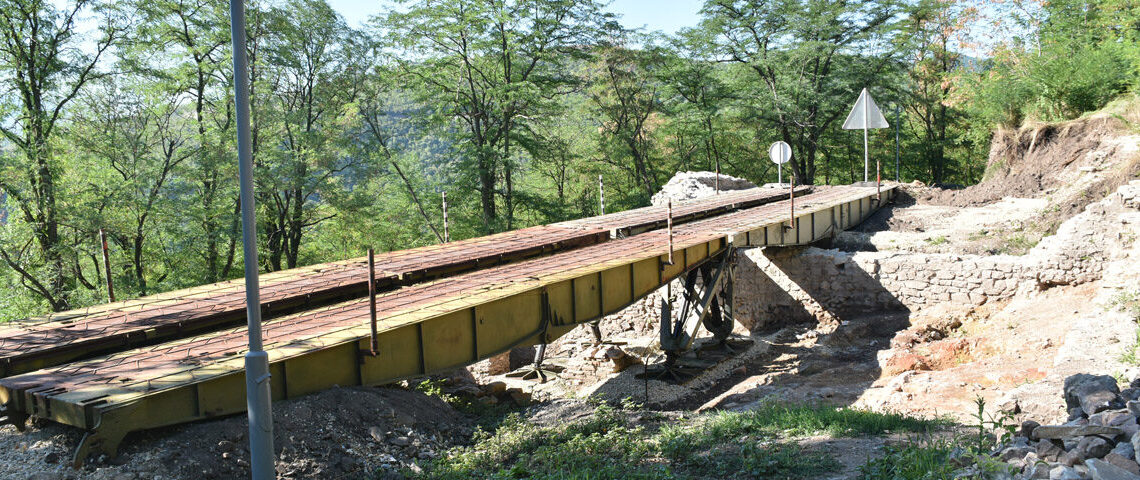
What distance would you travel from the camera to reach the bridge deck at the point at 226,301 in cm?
708

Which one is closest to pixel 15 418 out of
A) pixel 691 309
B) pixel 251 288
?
pixel 251 288

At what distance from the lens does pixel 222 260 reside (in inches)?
1030

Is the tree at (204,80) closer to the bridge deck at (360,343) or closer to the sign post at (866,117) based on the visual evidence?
the bridge deck at (360,343)

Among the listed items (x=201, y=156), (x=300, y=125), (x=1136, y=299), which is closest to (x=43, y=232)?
(x=201, y=156)

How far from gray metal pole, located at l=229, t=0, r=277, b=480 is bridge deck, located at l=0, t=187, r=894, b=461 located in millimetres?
899

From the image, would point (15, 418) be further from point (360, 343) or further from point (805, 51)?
point (805, 51)

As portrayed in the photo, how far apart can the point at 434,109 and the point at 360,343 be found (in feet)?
74.5

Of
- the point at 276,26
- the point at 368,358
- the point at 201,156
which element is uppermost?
the point at 276,26

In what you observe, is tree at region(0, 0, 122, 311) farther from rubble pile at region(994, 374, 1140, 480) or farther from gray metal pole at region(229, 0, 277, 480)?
rubble pile at region(994, 374, 1140, 480)

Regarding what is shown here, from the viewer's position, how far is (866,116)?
21.8 metres

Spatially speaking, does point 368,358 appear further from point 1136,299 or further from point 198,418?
point 1136,299

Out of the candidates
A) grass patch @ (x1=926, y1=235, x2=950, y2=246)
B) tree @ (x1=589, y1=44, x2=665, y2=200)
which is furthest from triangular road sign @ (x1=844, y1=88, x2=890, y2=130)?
tree @ (x1=589, y1=44, x2=665, y2=200)

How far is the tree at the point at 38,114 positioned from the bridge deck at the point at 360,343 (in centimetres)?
1591

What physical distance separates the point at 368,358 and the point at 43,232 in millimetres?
18474
